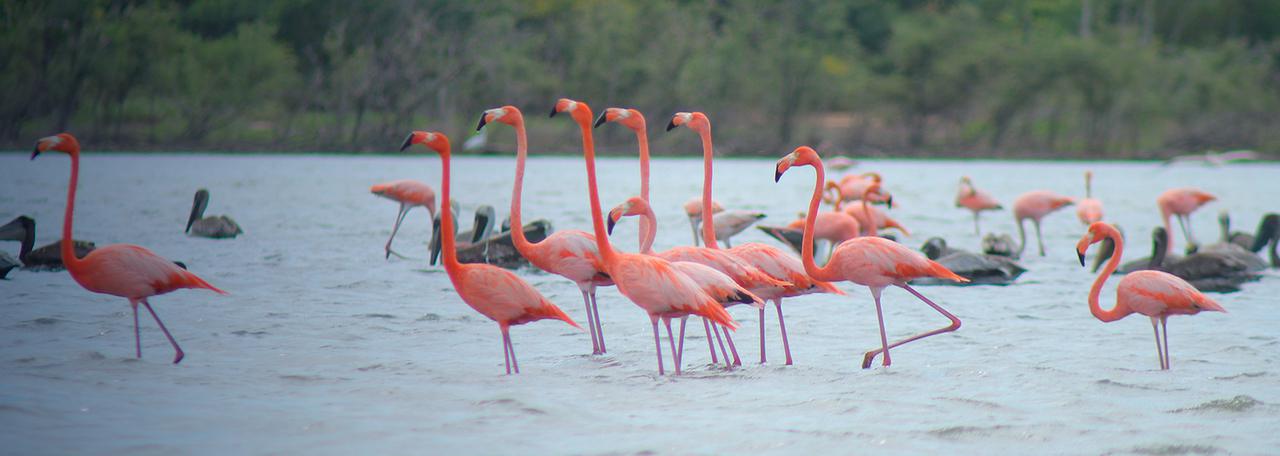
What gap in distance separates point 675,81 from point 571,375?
44.8 metres

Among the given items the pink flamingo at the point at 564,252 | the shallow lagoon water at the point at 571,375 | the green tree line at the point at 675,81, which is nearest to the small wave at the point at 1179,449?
the shallow lagoon water at the point at 571,375

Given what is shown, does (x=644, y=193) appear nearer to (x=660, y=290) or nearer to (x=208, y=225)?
(x=660, y=290)

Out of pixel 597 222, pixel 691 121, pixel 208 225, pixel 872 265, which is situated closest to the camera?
pixel 597 222

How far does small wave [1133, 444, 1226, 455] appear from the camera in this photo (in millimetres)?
5039

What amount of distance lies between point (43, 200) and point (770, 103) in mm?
34986

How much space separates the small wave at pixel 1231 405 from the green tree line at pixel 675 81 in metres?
40.1

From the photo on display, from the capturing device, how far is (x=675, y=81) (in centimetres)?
5078

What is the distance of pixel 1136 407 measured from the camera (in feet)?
19.2

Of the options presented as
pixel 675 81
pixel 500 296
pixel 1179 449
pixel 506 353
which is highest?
pixel 675 81

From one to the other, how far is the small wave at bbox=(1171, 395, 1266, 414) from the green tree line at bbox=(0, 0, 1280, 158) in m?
40.1

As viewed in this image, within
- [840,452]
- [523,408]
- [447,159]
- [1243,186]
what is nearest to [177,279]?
[447,159]

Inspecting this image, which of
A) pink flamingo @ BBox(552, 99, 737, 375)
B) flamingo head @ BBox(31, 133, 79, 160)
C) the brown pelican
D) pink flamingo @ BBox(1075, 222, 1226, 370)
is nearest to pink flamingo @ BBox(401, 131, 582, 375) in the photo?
pink flamingo @ BBox(552, 99, 737, 375)

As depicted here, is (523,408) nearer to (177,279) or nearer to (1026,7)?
(177,279)

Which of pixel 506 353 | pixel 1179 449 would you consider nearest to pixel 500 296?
pixel 506 353
